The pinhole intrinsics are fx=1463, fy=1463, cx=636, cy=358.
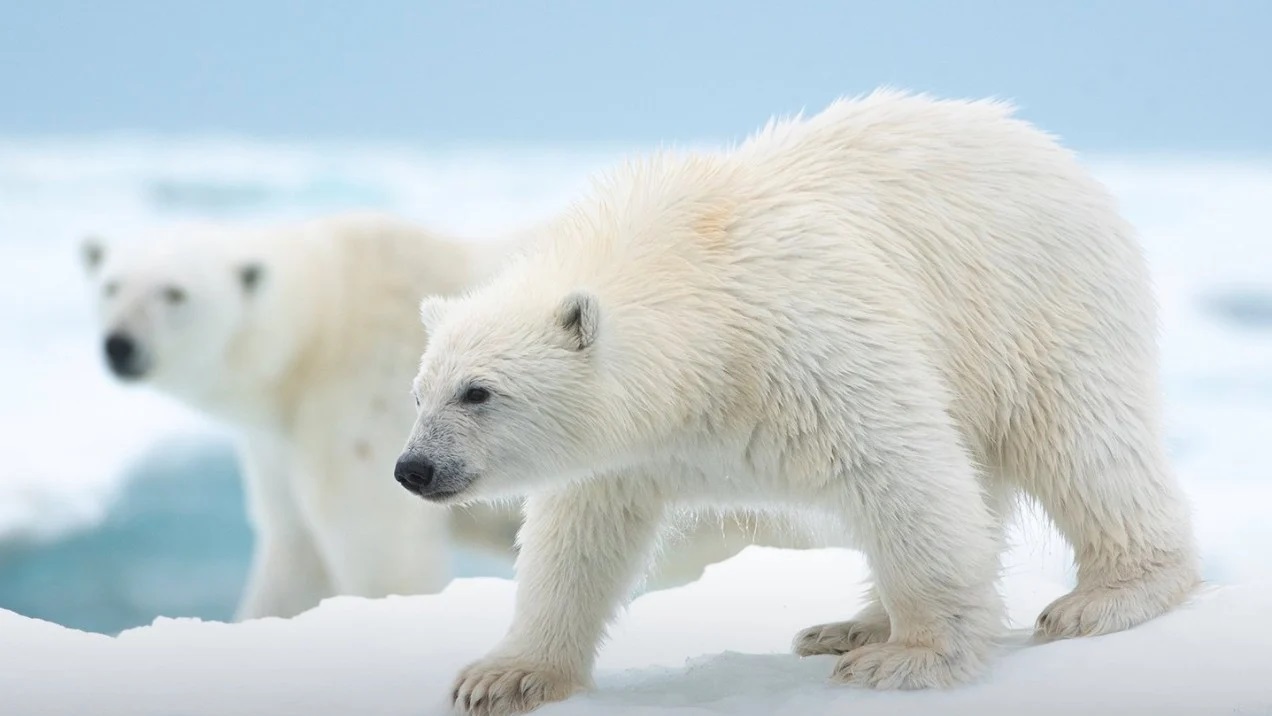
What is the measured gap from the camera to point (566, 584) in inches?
113

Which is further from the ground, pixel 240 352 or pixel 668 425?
pixel 240 352

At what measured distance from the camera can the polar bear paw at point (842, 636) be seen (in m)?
3.18

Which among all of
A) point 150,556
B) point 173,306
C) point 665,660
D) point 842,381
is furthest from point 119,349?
point 842,381

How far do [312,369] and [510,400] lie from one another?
3.81 meters

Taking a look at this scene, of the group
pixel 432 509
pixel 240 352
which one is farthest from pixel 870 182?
pixel 240 352

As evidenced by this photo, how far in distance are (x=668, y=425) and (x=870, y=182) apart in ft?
2.27

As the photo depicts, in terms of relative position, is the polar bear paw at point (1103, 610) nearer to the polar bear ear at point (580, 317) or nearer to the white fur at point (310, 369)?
the polar bear ear at point (580, 317)

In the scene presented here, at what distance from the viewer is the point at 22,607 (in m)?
8.38

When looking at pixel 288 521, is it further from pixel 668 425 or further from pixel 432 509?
pixel 668 425

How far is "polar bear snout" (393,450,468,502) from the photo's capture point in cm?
248

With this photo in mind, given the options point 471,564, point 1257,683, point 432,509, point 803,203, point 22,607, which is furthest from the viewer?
point 22,607

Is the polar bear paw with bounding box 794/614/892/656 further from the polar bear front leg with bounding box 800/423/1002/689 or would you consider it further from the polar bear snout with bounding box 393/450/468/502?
the polar bear snout with bounding box 393/450/468/502

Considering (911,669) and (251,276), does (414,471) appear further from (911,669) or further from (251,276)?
(251,276)

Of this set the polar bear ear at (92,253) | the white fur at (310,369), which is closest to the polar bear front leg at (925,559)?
the white fur at (310,369)
